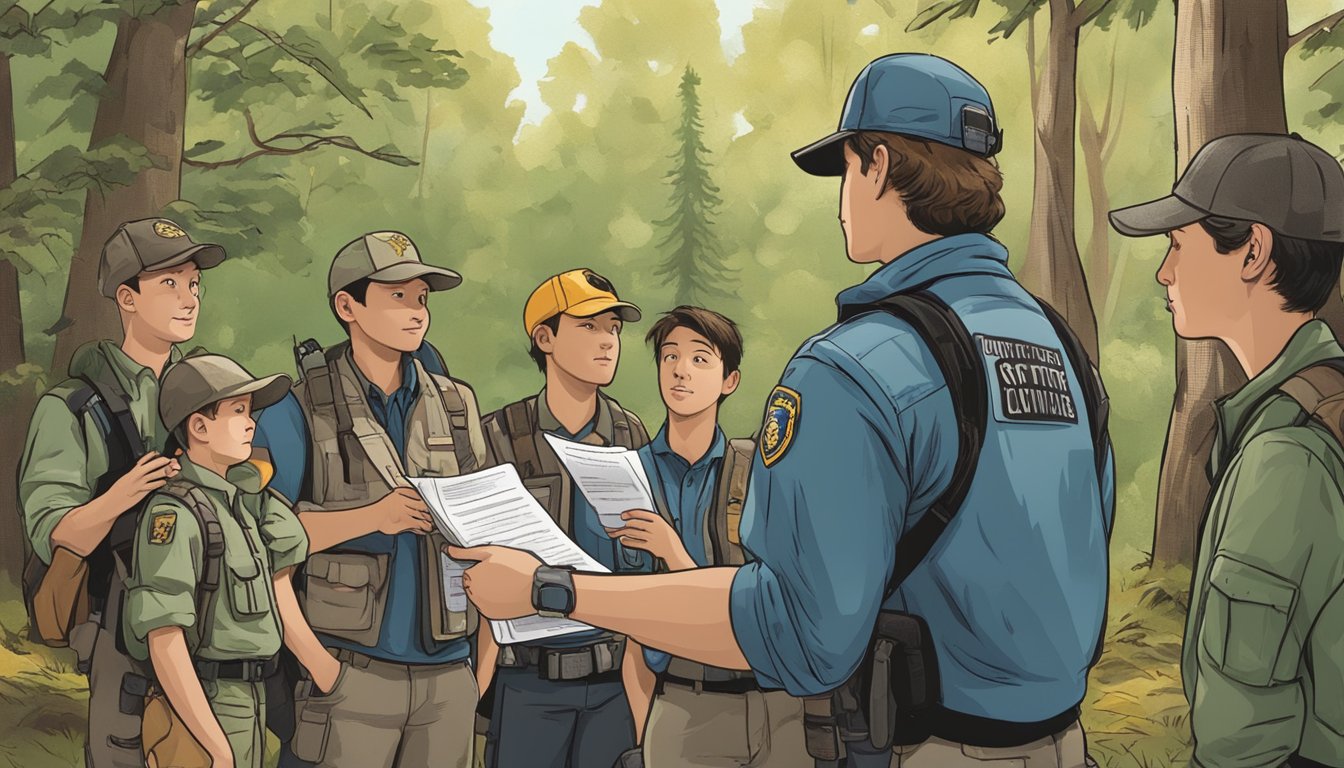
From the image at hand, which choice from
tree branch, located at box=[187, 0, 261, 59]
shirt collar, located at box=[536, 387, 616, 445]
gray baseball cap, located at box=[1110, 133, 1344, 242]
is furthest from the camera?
tree branch, located at box=[187, 0, 261, 59]

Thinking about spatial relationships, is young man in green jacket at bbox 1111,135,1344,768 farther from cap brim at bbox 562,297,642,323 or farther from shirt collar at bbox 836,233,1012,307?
cap brim at bbox 562,297,642,323

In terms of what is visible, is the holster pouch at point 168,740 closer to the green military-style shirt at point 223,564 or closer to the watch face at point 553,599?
the green military-style shirt at point 223,564

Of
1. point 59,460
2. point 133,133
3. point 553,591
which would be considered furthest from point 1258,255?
point 133,133

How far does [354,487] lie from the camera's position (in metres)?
3.60

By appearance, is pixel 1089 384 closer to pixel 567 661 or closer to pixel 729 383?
pixel 729 383

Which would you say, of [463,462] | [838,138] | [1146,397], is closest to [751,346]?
[1146,397]

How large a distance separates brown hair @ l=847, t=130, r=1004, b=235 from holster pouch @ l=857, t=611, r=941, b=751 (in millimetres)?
639

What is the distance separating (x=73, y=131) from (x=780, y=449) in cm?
581

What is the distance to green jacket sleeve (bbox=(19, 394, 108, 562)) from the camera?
10.9ft

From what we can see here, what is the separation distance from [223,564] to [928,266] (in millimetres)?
2186

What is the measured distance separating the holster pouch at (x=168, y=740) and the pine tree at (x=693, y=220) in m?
5.07

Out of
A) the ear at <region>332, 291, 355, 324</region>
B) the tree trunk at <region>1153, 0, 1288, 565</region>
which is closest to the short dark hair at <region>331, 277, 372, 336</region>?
the ear at <region>332, 291, 355, 324</region>

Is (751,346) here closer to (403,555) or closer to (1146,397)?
(1146,397)

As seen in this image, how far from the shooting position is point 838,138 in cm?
192
